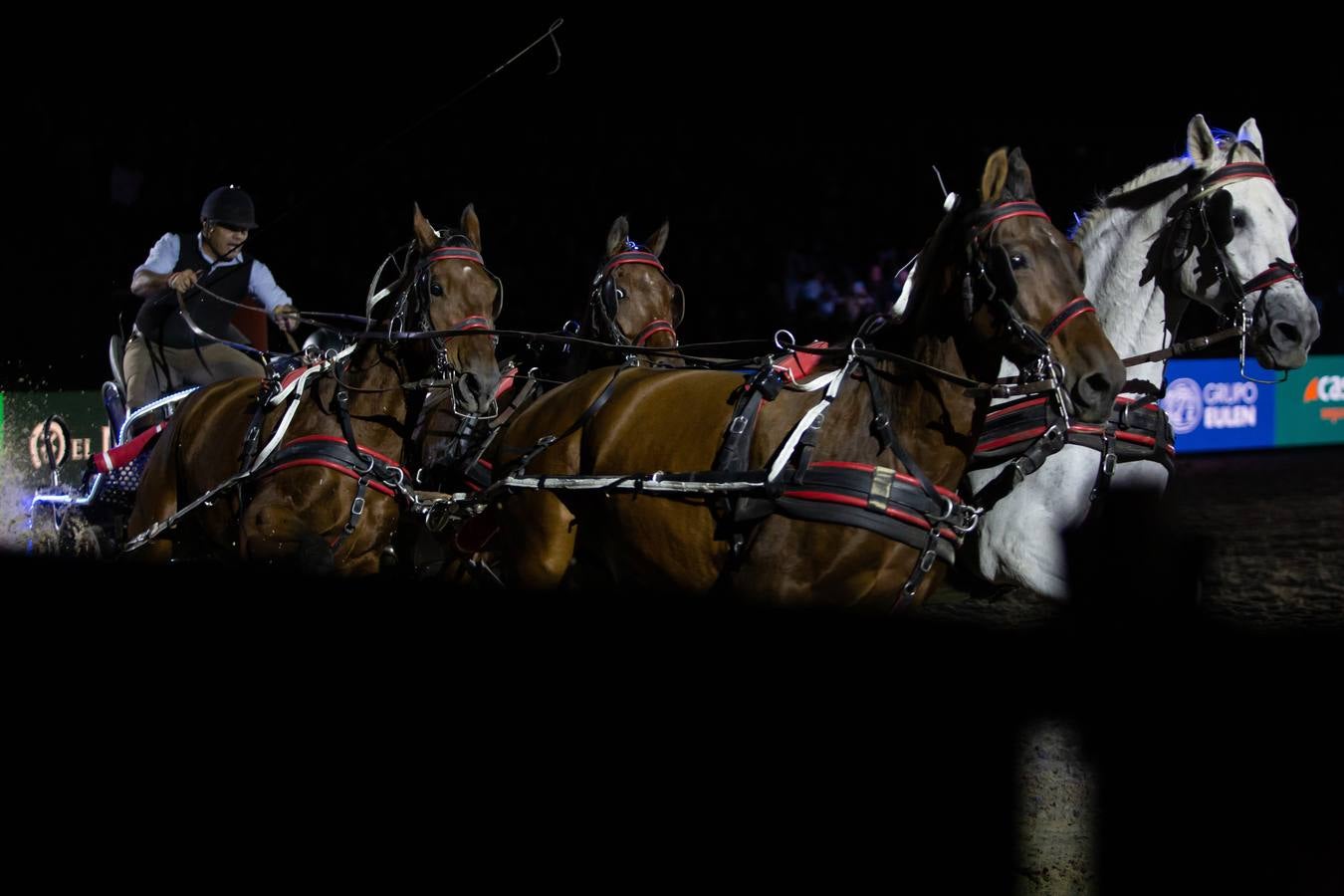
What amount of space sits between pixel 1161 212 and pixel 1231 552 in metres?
4.39

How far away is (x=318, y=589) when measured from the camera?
2.34m

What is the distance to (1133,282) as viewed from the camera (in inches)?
186

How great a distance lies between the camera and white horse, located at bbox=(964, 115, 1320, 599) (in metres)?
4.35

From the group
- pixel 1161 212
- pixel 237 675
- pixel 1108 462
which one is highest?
pixel 1161 212

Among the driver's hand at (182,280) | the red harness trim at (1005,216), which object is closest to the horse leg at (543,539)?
the red harness trim at (1005,216)

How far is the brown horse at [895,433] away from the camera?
10.9 ft

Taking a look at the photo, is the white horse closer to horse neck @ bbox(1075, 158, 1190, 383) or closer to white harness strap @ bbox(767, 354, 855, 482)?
horse neck @ bbox(1075, 158, 1190, 383)

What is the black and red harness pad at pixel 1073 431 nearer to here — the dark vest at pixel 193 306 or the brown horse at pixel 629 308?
the brown horse at pixel 629 308

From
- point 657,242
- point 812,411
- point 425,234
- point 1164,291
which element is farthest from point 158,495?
point 1164,291

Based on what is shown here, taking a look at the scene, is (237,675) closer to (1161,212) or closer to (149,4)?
(1161,212)

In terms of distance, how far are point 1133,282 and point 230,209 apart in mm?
4142

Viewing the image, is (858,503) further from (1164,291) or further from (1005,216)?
(1164,291)

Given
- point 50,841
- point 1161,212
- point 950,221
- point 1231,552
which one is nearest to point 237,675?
point 50,841

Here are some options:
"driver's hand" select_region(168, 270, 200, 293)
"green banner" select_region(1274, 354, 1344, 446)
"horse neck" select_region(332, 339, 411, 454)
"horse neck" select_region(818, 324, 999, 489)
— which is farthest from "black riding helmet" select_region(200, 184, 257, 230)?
"green banner" select_region(1274, 354, 1344, 446)
